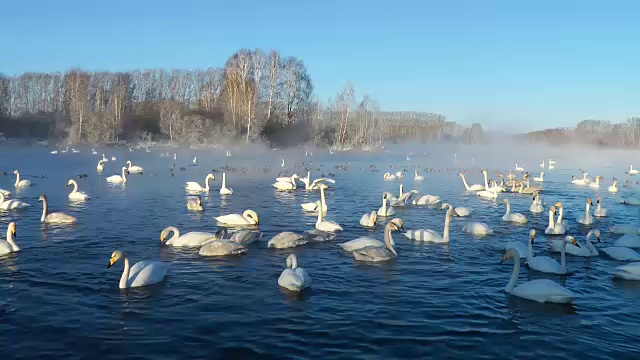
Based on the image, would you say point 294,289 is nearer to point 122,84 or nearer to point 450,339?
point 450,339

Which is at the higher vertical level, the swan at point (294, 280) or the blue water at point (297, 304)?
the swan at point (294, 280)

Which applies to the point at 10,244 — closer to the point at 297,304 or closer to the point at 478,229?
the point at 297,304

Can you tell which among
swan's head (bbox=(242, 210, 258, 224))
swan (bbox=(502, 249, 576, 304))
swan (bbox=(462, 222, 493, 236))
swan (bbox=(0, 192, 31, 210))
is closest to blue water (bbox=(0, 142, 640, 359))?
swan (bbox=(502, 249, 576, 304))

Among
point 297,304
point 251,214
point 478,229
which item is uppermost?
point 251,214

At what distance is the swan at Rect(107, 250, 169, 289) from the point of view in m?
9.45

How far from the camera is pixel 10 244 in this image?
11805 mm

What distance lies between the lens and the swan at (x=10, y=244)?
38.0ft

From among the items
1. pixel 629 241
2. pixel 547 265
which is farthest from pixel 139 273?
pixel 629 241

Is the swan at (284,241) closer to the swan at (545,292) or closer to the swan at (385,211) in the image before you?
the swan at (545,292)

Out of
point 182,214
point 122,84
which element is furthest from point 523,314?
point 122,84

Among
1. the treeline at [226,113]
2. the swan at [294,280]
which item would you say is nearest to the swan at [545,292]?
the swan at [294,280]

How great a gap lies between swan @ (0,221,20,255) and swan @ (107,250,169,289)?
3632 millimetres

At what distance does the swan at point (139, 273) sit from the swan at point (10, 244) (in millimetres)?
3632

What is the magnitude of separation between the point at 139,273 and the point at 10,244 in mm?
4194
